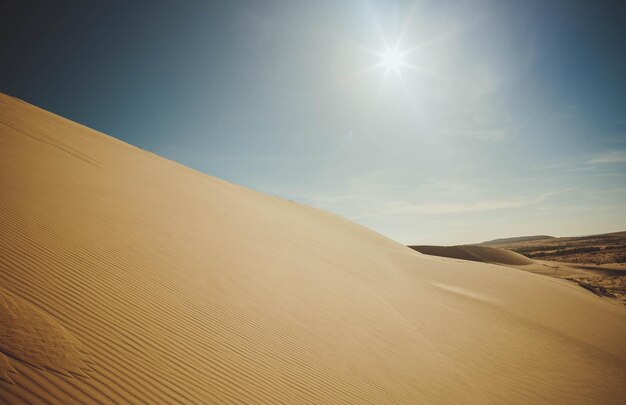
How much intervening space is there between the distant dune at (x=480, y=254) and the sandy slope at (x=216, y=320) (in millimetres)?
25675

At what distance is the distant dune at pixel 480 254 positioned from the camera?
32531mm

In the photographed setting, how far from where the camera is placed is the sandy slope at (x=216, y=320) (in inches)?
103

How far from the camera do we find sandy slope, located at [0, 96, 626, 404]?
2604 millimetres

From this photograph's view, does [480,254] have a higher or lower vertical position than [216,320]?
higher

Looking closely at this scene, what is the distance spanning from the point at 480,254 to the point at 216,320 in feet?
132

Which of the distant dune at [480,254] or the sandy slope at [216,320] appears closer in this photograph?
the sandy slope at [216,320]

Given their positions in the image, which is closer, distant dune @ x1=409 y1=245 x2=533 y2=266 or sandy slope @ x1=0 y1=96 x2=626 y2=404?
sandy slope @ x1=0 y1=96 x2=626 y2=404

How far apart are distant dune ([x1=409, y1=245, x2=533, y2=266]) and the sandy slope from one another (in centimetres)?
2567

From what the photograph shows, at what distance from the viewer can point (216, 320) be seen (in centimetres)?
388

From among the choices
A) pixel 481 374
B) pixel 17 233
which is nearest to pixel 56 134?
pixel 17 233

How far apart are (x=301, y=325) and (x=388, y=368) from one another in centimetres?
157

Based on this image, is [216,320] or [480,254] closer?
[216,320]

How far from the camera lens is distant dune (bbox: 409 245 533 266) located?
32.5 m

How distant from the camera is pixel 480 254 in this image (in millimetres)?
35688
